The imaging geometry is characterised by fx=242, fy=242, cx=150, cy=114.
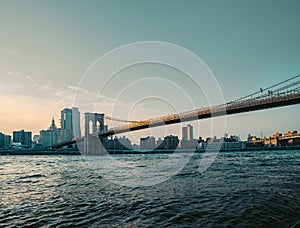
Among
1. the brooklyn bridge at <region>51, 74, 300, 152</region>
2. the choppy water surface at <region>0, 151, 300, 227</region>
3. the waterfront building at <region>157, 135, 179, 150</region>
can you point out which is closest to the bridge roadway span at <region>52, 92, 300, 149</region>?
the brooklyn bridge at <region>51, 74, 300, 152</region>

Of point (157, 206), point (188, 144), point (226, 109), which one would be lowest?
point (188, 144)

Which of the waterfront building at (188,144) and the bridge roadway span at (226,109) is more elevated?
the bridge roadway span at (226,109)

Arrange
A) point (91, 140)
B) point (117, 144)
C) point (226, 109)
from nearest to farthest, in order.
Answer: point (226, 109), point (91, 140), point (117, 144)

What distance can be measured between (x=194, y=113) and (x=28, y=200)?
1434 inches

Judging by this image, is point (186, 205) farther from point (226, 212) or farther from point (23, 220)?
point (23, 220)

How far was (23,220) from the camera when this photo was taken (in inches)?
267

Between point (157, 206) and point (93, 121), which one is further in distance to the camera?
point (93, 121)

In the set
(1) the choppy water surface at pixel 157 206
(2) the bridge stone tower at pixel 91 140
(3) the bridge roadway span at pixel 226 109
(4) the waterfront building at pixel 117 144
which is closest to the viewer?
(1) the choppy water surface at pixel 157 206

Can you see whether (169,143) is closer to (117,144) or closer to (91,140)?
(117,144)

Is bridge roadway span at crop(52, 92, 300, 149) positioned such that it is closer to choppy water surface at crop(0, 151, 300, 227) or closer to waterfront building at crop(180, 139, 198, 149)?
choppy water surface at crop(0, 151, 300, 227)

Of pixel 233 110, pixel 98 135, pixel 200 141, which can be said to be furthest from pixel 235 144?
pixel 233 110

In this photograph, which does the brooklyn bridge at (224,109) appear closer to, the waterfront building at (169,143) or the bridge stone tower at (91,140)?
the bridge stone tower at (91,140)

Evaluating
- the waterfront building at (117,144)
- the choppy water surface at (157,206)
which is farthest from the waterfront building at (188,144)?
Result: the choppy water surface at (157,206)

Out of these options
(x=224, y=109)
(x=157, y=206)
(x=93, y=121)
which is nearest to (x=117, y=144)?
(x=93, y=121)
